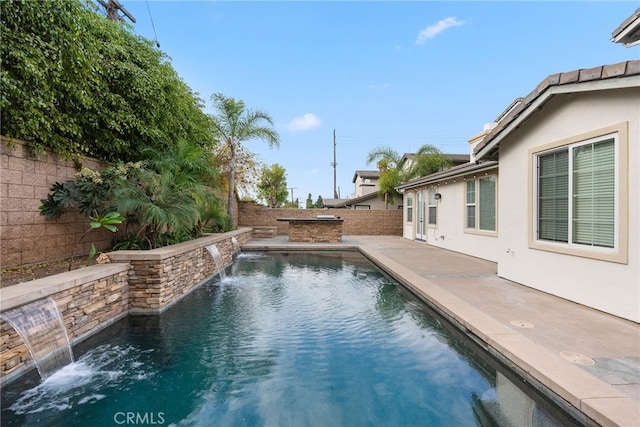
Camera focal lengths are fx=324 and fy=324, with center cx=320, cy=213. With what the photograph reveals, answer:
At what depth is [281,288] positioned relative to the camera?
769cm

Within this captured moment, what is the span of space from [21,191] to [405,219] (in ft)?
54.8

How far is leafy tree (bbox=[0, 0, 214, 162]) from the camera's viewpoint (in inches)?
194

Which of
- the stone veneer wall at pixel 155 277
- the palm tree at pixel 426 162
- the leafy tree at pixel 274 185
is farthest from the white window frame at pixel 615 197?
the leafy tree at pixel 274 185

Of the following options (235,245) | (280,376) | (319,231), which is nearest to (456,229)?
(319,231)

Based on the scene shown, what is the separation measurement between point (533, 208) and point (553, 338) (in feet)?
10.9

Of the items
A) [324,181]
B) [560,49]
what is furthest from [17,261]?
[324,181]

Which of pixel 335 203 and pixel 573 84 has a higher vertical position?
pixel 573 84

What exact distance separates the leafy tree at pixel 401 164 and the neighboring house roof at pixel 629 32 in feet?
51.0

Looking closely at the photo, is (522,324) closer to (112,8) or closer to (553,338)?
(553,338)

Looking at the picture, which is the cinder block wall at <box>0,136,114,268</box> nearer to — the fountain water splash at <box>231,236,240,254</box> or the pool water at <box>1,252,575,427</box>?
the pool water at <box>1,252,575,427</box>

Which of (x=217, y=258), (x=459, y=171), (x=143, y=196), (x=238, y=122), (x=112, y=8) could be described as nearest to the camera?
(x=143, y=196)

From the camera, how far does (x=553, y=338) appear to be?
3.96 m

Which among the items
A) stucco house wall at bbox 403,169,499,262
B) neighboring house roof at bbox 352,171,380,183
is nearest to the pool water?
stucco house wall at bbox 403,169,499,262

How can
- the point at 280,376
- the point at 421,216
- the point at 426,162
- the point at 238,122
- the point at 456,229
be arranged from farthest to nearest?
the point at 426,162
the point at 238,122
the point at 421,216
the point at 456,229
the point at 280,376
